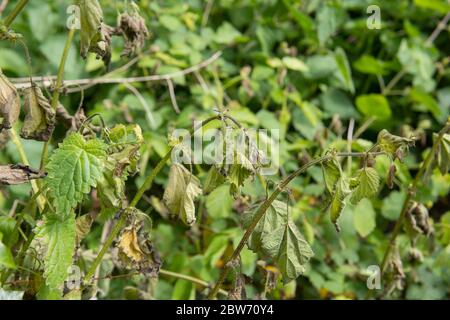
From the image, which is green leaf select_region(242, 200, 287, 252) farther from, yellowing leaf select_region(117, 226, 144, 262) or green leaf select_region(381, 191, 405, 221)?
green leaf select_region(381, 191, 405, 221)

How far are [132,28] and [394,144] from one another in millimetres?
666

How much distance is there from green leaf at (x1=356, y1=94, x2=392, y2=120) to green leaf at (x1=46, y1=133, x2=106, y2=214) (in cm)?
159

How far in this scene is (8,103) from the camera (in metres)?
1.45

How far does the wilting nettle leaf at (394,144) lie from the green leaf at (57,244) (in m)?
0.65

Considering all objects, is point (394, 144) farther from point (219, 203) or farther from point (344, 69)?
point (344, 69)

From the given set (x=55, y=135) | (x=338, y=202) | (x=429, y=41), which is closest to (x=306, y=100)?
(x=429, y=41)

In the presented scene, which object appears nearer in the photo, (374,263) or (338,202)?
(338,202)

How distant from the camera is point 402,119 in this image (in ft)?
10.2

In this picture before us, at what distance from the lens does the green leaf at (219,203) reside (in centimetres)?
217

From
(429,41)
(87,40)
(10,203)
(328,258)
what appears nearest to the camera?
(87,40)

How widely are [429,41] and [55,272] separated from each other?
89.4 inches

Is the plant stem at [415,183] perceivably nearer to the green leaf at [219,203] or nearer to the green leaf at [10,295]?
the green leaf at [219,203]

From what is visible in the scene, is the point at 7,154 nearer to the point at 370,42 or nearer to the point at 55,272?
the point at 55,272
